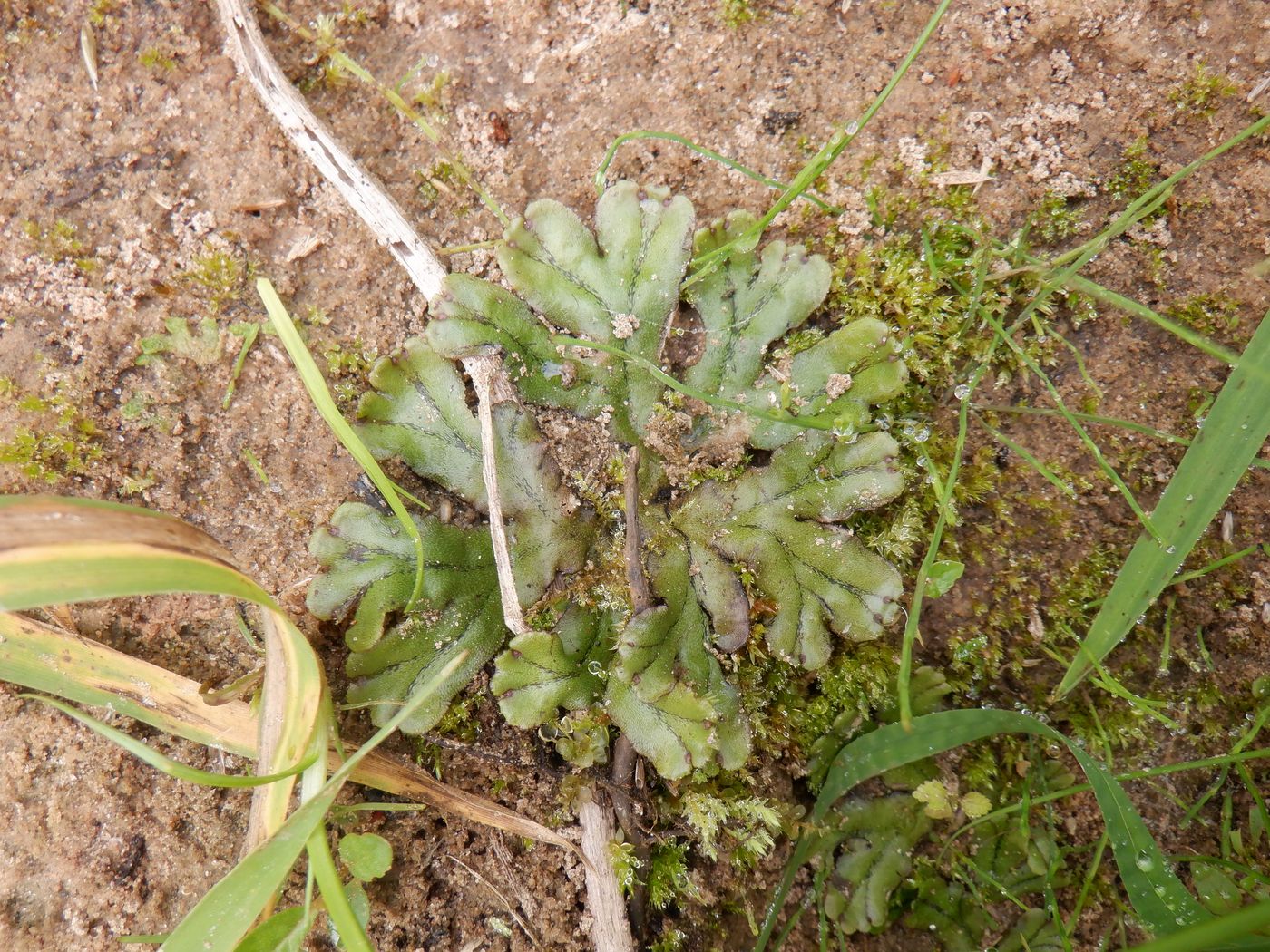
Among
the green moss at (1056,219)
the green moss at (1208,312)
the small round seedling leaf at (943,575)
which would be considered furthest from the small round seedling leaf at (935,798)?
the green moss at (1056,219)

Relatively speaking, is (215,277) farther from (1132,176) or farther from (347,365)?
(1132,176)

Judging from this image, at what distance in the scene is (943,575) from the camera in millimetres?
2146

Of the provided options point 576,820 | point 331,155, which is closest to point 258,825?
point 576,820

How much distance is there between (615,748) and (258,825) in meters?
0.92

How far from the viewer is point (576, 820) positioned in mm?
2164

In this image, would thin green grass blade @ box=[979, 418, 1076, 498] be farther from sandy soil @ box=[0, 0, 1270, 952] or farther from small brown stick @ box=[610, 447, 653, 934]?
small brown stick @ box=[610, 447, 653, 934]

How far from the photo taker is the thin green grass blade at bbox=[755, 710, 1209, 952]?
1.85 m

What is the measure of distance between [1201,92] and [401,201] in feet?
7.49

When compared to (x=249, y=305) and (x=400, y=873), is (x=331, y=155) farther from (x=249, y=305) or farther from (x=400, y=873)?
(x=400, y=873)

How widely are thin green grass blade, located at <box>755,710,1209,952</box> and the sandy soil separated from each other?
33 centimetres

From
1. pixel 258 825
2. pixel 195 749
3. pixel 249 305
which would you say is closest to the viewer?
pixel 258 825

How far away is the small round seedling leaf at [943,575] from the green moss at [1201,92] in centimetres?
141

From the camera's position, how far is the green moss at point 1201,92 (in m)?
2.14

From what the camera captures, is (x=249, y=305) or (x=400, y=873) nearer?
(x=400, y=873)
